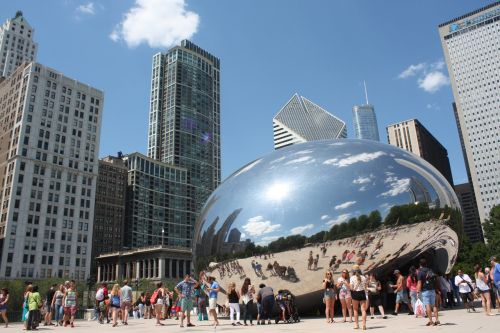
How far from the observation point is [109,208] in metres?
128

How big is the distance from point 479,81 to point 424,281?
162 meters

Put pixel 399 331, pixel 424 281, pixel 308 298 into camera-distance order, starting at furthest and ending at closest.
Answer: pixel 308 298 → pixel 424 281 → pixel 399 331

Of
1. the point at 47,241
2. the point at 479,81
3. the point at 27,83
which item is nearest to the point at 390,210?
the point at 47,241

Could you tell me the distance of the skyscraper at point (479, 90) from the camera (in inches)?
5684

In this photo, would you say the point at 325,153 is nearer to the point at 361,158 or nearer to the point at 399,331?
the point at 361,158

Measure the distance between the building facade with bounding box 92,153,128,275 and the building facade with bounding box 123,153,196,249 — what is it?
2845 mm

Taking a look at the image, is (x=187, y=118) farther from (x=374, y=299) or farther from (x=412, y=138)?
(x=374, y=299)

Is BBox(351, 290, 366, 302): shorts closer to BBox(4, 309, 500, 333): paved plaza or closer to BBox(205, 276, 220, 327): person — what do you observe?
BBox(4, 309, 500, 333): paved plaza

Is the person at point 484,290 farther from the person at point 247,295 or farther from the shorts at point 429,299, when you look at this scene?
the person at point 247,295

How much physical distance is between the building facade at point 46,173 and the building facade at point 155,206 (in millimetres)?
31909

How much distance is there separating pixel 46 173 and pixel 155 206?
157ft

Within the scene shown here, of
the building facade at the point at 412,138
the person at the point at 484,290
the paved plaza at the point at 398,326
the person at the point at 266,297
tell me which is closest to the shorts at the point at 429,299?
the paved plaza at the point at 398,326

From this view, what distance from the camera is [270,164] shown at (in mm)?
12609

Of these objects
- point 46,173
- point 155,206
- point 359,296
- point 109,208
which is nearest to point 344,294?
point 359,296
